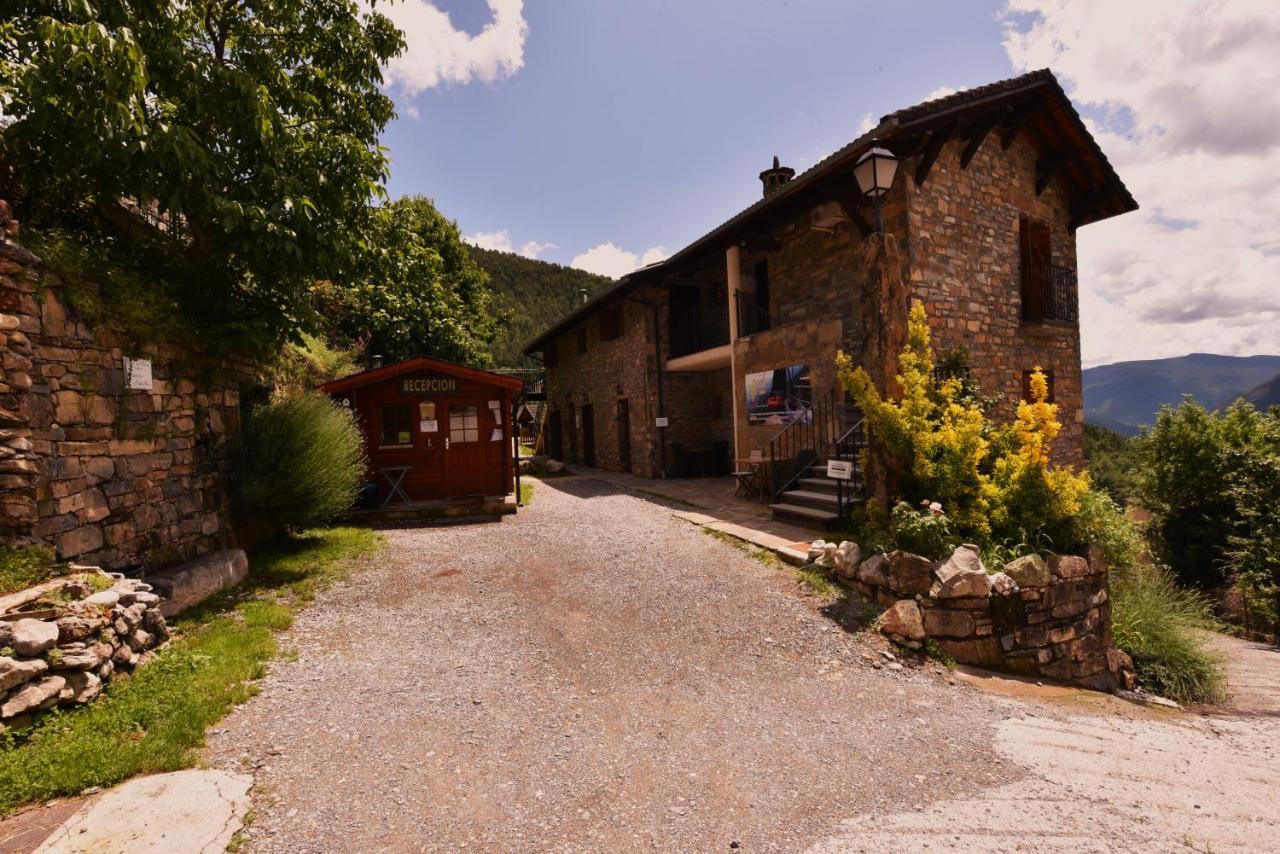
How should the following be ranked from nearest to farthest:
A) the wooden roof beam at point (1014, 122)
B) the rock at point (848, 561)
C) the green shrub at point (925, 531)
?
the green shrub at point (925, 531) < the rock at point (848, 561) < the wooden roof beam at point (1014, 122)

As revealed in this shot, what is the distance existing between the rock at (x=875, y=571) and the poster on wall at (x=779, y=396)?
4.62 metres

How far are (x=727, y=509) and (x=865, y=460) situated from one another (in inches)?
150

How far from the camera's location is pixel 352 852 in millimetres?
2311

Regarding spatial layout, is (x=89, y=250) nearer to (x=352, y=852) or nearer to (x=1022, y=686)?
(x=352, y=852)

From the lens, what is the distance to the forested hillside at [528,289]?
47.3m

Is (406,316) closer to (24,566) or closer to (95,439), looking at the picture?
(95,439)

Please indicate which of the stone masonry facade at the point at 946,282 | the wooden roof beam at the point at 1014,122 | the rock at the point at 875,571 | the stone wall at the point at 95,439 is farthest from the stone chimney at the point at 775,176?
the stone wall at the point at 95,439

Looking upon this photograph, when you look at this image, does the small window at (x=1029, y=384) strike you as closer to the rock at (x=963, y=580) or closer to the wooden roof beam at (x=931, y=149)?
the wooden roof beam at (x=931, y=149)

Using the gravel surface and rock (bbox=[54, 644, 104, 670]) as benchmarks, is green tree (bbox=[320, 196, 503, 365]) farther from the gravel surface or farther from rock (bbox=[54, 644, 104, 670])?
rock (bbox=[54, 644, 104, 670])

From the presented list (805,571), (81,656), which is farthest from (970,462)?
(81,656)

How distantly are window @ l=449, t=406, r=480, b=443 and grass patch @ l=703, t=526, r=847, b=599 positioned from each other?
5.56 metres

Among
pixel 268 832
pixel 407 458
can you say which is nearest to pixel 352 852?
pixel 268 832

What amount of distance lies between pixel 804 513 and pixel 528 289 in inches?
1858

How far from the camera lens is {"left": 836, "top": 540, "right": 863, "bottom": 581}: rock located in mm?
5430
